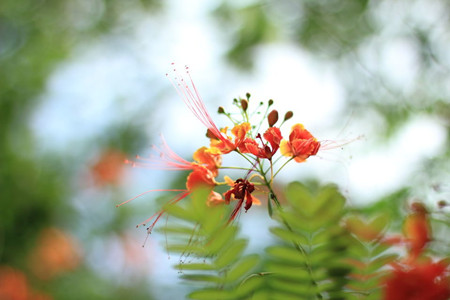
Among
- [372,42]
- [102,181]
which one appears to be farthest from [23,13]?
[372,42]

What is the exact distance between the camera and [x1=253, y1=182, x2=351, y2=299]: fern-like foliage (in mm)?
795

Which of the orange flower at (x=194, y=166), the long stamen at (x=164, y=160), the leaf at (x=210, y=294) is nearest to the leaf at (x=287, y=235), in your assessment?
the leaf at (x=210, y=294)

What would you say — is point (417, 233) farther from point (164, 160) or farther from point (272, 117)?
point (164, 160)

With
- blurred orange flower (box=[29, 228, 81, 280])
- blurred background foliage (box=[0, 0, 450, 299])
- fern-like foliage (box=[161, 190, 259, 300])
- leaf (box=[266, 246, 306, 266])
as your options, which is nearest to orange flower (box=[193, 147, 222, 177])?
fern-like foliage (box=[161, 190, 259, 300])

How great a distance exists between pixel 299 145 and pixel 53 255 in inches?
178

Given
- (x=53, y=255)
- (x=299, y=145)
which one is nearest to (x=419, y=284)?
(x=299, y=145)

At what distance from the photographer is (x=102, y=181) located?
19.2 feet

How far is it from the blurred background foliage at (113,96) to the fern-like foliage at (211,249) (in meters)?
2.02

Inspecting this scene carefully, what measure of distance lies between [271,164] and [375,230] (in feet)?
1.07

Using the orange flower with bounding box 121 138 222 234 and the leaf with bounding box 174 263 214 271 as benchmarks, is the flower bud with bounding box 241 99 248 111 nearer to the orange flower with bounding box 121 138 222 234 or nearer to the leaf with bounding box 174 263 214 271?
the orange flower with bounding box 121 138 222 234

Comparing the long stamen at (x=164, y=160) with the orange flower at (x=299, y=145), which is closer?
the orange flower at (x=299, y=145)

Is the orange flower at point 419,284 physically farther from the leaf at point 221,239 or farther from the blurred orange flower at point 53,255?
the blurred orange flower at point 53,255

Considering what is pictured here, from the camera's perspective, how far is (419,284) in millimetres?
743

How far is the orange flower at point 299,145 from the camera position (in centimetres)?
118
